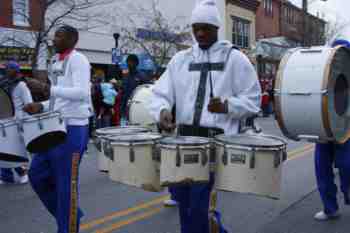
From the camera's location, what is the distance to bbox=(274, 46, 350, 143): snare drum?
14.1 ft

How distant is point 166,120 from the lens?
144 inches

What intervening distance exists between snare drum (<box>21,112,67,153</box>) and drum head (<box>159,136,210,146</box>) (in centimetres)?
105

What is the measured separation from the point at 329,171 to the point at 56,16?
683 inches

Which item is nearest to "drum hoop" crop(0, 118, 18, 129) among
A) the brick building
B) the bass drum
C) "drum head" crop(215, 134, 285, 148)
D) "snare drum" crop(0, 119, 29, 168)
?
"snare drum" crop(0, 119, 29, 168)

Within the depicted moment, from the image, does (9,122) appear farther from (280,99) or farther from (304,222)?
(304,222)

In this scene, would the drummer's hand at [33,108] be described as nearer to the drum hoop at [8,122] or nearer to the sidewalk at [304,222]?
the drum hoop at [8,122]

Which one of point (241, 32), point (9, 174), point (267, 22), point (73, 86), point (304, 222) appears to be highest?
point (267, 22)

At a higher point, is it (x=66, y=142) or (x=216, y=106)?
(x=216, y=106)

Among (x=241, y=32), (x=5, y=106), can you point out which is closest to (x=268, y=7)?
(x=241, y=32)

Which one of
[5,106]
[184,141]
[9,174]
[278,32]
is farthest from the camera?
[278,32]

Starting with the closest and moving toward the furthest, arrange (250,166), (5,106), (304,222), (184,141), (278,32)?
(250,166) < (184,141) < (5,106) < (304,222) < (278,32)

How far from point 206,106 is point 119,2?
76.4 ft

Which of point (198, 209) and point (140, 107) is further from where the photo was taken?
point (140, 107)

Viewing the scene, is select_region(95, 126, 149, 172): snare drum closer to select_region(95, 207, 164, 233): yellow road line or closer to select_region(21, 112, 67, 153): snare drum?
select_region(21, 112, 67, 153): snare drum
